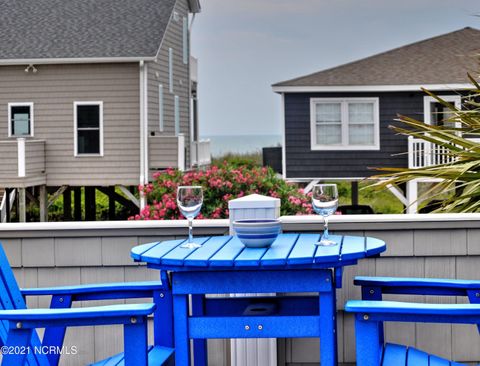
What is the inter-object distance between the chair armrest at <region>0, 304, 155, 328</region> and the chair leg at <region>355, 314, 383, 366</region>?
0.81 metres

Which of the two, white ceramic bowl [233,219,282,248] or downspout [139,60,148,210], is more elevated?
downspout [139,60,148,210]

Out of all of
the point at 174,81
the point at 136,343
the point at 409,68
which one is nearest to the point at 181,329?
the point at 136,343

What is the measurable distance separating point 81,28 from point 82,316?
19.8m

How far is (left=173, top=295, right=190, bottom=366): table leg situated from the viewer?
3.75m

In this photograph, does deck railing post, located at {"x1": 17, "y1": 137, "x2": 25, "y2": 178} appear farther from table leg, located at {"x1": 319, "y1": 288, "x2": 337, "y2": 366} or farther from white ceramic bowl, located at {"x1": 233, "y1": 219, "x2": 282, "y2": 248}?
table leg, located at {"x1": 319, "y1": 288, "x2": 337, "y2": 366}

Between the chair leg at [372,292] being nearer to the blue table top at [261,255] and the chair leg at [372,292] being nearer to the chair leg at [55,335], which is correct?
the blue table top at [261,255]

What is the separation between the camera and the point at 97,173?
72.0 feet

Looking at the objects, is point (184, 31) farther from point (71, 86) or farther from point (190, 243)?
point (190, 243)

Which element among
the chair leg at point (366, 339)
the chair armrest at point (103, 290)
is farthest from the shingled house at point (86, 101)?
the chair leg at point (366, 339)

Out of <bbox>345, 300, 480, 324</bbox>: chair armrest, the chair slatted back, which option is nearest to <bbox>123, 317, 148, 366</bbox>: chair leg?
the chair slatted back

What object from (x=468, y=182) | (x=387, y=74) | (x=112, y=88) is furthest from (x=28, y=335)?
(x=387, y=74)

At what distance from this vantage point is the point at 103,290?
14.1 ft

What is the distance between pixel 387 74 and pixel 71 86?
7992 mm

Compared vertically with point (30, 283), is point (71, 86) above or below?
above
